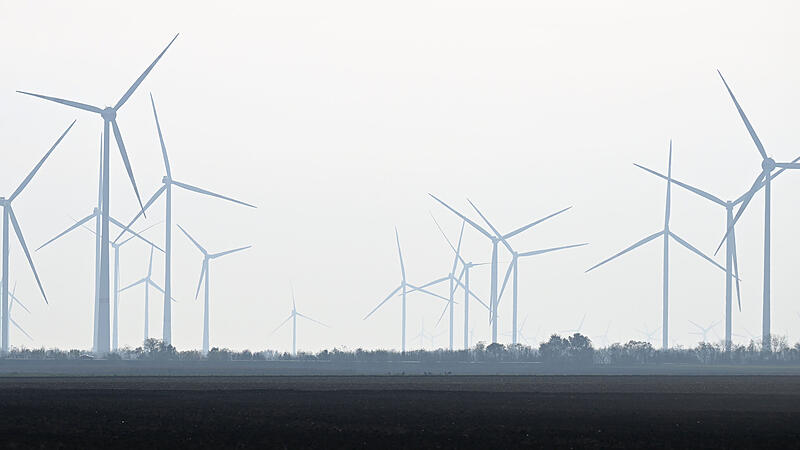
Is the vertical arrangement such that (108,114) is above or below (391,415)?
above

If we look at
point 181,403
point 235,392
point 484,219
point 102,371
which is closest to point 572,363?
point 484,219

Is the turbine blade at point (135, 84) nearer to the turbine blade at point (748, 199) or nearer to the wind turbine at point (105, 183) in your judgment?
the wind turbine at point (105, 183)

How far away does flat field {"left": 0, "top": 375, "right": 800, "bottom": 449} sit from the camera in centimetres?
6125

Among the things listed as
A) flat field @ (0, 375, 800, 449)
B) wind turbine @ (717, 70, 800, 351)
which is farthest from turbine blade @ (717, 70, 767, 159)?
flat field @ (0, 375, 800, 449)

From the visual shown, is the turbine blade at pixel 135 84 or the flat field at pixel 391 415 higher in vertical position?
the turbine blade at pixel 135 84

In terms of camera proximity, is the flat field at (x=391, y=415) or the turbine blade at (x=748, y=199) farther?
the turbine blade at (x=748, y=199)

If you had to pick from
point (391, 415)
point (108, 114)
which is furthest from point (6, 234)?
point (391, 415)

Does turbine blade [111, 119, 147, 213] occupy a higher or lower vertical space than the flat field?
higher

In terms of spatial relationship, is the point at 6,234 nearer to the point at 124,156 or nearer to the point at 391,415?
the point at 124,156

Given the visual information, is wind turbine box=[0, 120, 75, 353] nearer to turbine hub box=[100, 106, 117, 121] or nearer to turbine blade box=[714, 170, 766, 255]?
turbine hub box=[100, 106, 117, 121]

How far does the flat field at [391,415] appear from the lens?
61.2m

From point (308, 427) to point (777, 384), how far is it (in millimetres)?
60101

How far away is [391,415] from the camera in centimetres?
7600

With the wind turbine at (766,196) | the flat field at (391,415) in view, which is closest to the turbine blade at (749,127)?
the wind turbine at (766,196)
